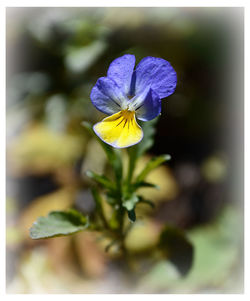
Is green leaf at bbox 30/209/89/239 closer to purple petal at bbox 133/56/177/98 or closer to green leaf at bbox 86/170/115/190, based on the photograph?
green leaf at bbox 86/170/115/190

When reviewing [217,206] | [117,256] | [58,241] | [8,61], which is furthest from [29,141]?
[217,206]

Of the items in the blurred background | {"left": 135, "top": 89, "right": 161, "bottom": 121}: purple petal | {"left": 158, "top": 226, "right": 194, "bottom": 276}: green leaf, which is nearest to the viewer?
{"left": 135, "top": 89, "right": 161, "bottom": 121}: purple petal

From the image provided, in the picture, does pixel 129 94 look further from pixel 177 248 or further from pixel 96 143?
pixel 96 143

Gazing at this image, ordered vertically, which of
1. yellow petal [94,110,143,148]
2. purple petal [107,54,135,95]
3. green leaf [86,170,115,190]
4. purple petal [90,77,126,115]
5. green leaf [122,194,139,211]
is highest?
purple petal [107,54,135,95]

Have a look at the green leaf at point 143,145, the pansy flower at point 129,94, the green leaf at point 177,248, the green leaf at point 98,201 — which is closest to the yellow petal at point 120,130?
the pansy flower at point 129,94

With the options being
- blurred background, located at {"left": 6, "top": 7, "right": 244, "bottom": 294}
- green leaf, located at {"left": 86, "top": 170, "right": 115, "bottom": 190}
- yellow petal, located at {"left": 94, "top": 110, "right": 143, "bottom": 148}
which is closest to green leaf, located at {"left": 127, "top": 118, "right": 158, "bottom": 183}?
green leaf, located at {"left": 86, "top": 170, "right": 115, "bottom": 190}

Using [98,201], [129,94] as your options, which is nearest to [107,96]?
[129,94]

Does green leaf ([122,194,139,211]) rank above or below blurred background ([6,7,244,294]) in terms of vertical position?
below

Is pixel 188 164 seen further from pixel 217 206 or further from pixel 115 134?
pixel 115 134
